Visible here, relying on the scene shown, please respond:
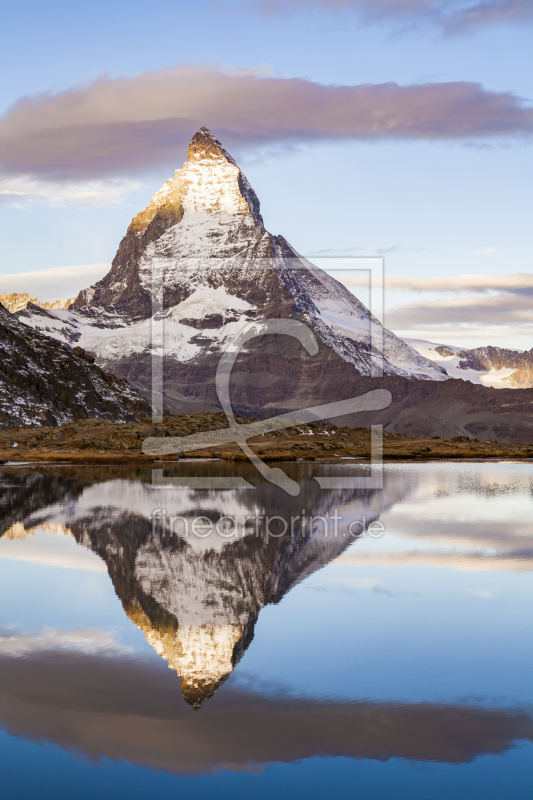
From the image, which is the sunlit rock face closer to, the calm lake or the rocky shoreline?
the calm lake

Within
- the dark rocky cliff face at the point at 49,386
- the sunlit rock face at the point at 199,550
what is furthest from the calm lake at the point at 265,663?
the dark rocky cliff face at the point at 49,386

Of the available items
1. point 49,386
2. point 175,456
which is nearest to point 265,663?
point 175,456

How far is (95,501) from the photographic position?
41500mm

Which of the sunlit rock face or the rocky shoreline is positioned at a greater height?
the sunlit rock face

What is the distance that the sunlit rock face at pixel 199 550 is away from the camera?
1580 cm

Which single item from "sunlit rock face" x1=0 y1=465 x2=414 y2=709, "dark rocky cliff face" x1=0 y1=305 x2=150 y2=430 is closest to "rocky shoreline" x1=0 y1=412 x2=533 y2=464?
"dark rocky cliff face" x1=0 y1=305 x2=150 y2=430

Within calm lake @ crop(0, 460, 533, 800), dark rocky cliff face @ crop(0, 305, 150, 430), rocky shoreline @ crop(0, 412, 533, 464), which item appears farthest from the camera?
dark rocky cliff face @ crop(0, 305, 150, 430)

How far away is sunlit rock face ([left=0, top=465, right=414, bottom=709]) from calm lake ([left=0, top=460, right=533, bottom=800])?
0.32 ft

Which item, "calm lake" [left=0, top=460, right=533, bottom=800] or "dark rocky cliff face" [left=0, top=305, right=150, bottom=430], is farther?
"dark rocky cliff face" [left=0, top=305, right=150, bottom=430]

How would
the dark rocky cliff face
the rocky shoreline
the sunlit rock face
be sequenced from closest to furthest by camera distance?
the sunlit rock face
the rocky shoreline
the dark rocky cliff face

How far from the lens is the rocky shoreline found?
82344 millimetres

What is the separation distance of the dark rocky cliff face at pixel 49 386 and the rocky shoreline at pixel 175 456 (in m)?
7.53

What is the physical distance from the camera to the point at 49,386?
121188 mm

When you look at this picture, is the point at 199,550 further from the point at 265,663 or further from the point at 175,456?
the point at 175,456
